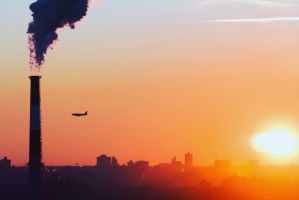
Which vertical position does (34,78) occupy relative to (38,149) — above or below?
above

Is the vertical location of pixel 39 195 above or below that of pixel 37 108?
below

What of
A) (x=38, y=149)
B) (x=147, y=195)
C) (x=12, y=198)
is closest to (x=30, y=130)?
(x=38, y=149)

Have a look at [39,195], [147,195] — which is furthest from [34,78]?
[147,195]

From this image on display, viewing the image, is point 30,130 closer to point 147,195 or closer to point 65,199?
point 65,199

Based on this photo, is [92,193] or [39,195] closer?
[39,195]

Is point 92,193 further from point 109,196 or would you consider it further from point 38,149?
point 38,149

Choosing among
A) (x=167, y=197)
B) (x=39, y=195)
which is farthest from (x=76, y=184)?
(x=39, y=195)

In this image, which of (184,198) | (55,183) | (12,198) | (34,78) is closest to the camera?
(34,78)

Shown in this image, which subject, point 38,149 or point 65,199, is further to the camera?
point 65,199

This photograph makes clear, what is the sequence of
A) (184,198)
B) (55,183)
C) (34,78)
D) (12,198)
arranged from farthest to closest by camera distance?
(184,198)
(55,183)
(12,198)
(34,78)
